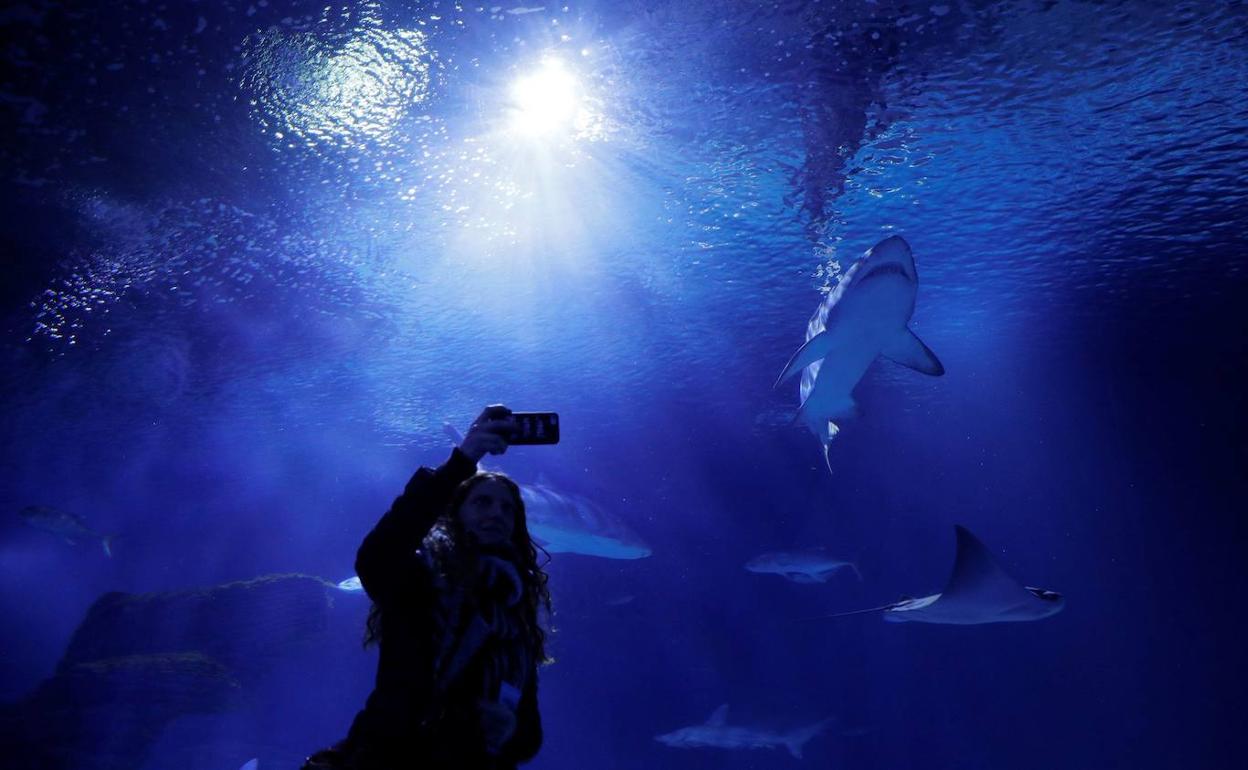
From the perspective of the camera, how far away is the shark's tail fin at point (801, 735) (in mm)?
15680

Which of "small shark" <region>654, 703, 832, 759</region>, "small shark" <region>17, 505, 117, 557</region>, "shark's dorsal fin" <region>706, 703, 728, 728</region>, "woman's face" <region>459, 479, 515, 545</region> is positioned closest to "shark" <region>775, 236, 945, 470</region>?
"woman's face" <region>459, 479, 515, 545</region>

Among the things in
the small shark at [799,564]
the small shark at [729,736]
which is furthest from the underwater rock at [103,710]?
the small shark at [799,564]

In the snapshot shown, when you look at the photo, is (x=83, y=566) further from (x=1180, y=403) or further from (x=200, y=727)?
(x=1180, y=403)

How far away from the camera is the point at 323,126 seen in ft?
21.7

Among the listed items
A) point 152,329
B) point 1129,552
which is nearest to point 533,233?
point 152,329

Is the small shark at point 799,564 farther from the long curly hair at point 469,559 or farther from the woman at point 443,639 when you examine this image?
the woman at point 443,639

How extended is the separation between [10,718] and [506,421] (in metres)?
14.1

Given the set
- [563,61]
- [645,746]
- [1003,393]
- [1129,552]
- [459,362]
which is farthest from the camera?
[1129,552]

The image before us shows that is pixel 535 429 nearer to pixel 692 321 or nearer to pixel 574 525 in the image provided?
pixel 574 525

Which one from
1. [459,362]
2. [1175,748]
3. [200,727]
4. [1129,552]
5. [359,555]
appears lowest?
[1175,748]

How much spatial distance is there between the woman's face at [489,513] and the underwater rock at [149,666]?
12.7 m

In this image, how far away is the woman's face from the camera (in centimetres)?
248

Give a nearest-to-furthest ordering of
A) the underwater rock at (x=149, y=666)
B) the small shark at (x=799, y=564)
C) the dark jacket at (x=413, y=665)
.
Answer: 1. the dark jacket at (x=413, y=665)
2. the underwater rock at (x=149, y=666)
3. the small shark at (x=799, y=564)

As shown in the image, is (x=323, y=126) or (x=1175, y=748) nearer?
(x=323, y=126)
